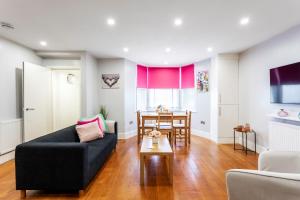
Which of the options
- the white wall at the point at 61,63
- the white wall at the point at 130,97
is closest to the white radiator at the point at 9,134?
the white wall at the point at 61,63

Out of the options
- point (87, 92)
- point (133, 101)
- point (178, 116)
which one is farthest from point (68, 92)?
point (178, 116)

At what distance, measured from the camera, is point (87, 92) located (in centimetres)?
453

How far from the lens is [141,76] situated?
6.29 metres

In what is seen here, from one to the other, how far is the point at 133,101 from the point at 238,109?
123 inches

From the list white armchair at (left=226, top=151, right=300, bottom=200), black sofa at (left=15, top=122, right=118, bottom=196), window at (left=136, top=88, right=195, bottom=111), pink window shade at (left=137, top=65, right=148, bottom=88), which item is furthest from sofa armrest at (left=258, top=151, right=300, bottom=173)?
pink window shade at (left=137, top=65, right=148, bottom=88)

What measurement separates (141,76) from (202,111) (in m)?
2.43

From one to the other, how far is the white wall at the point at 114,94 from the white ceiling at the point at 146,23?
1.13 metres

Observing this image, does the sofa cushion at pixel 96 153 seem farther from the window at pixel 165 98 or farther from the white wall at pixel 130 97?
the window at pixel 165 98

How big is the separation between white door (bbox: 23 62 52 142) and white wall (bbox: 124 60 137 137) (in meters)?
2.10

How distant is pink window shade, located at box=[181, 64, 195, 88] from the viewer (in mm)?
6066

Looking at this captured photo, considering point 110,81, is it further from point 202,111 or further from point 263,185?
point 263,185

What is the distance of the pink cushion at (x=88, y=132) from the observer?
3.26 m

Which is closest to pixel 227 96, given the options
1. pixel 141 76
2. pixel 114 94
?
pixel 141 76

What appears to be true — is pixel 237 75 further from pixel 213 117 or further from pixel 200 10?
pixel 200 10
